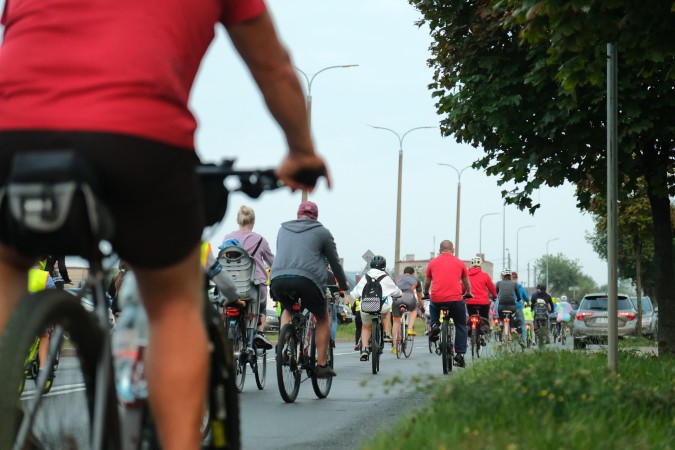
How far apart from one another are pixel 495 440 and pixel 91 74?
2.91 meters

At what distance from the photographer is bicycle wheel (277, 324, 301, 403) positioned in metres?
10.3

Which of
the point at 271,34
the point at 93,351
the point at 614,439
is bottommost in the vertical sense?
the point at 614,439

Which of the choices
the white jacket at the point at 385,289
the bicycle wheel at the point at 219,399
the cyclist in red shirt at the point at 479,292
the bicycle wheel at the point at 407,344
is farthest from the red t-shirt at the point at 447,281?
the bicycle wheel at the point at 219,399

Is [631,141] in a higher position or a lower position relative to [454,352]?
higher

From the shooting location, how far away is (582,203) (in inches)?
755

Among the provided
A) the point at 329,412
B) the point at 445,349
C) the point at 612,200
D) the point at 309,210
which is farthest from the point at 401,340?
the point at 612,200

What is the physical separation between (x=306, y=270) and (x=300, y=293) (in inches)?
8.2

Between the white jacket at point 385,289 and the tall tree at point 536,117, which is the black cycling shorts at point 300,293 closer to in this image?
the tall tree at point 536,117

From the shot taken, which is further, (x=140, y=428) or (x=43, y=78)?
(x=140, y=428)

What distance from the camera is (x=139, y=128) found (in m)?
2.43

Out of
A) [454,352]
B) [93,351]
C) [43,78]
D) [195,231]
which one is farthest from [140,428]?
[454,352]

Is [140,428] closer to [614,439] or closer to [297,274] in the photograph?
[614,439]

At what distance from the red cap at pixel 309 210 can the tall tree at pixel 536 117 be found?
432 cm

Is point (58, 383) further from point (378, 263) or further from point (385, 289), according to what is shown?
point (385, 289)
